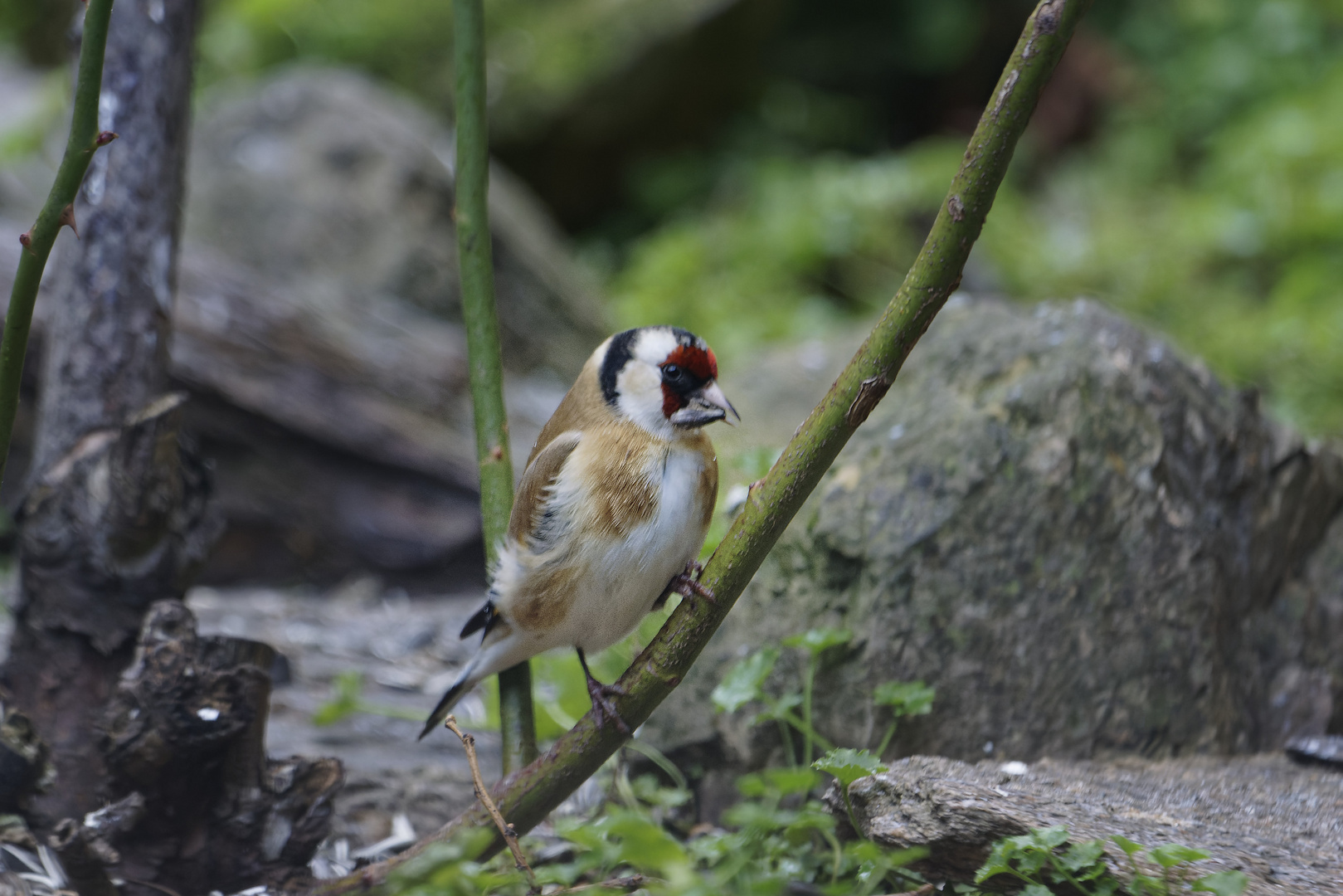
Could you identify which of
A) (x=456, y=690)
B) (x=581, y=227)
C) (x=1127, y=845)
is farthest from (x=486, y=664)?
(x=581, y=227)

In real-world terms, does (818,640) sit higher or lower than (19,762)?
higher

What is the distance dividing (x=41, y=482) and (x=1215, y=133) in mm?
8915

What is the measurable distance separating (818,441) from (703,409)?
53cm

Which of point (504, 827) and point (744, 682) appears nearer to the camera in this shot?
point (504, 827)

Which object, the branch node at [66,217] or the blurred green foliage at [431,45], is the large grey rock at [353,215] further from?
the branch node at [66,217]

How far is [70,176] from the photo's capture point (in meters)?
1.87

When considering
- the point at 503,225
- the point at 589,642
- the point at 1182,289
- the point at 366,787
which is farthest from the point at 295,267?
the point at 1182,289

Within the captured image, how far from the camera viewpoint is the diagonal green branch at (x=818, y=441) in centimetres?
181

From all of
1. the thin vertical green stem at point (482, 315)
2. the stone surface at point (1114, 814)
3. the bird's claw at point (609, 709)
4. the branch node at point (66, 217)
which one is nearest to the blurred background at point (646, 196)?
the thin vertical green stem at point (482, 315)

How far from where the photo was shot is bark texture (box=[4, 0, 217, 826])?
2.76 meters

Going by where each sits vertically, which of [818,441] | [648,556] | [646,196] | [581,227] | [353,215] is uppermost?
[646,196]

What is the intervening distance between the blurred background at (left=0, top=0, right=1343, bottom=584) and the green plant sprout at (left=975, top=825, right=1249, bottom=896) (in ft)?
11.0

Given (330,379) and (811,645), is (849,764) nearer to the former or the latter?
(811,645)

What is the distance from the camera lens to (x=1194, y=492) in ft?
10.4
